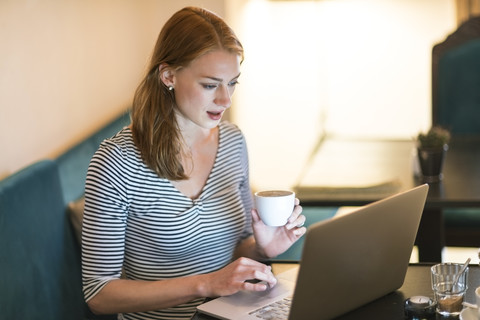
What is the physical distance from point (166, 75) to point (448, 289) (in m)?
0.72

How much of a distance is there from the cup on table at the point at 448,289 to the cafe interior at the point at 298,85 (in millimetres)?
759

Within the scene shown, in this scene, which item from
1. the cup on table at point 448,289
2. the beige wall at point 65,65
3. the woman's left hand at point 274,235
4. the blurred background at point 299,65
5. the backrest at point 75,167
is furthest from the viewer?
the blurred background at point 299,65

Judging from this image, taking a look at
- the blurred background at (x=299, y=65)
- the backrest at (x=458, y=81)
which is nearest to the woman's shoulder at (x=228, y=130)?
the blurred background at (x=299, y=65)

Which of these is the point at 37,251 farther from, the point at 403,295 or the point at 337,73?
the point at 337,73

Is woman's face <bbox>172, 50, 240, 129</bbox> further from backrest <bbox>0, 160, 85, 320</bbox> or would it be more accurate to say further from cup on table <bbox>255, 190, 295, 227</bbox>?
backrest <bbox>0, 160, 85, 320</bbox>

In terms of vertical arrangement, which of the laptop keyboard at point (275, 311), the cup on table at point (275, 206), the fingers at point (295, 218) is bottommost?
the laptop keyboard at point (275, 311)

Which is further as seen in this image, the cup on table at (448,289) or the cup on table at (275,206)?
the cup on table at (275,206)

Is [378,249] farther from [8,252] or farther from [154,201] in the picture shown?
[8,252]

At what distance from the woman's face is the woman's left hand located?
0.22 metres

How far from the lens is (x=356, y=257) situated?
1.18 metres

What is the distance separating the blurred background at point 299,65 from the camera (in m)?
2.81

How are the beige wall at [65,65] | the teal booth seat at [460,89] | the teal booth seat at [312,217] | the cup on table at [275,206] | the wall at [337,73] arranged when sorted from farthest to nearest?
the wall at [337,73]
the teal booth seat at [460,89]
the teal booth seat at [312,217]
the beige wall at [65,65]
the cup on table at [275,206]

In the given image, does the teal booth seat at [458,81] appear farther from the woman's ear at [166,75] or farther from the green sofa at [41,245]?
the woman's ear at [166,75]

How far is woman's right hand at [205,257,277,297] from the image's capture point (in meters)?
1.31
